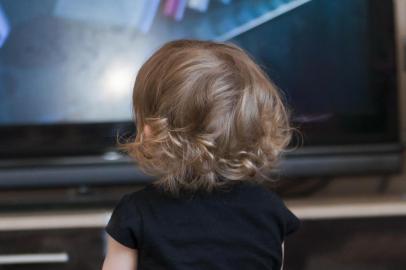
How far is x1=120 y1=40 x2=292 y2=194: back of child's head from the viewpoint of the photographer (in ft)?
3.20

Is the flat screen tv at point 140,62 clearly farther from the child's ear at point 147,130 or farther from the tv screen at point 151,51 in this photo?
Answer: the child's ear at point 147,130

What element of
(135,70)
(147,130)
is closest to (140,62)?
(135,70)

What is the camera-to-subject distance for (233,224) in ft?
3.22

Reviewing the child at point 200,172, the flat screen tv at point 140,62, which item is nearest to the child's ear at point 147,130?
the child at point 200,172

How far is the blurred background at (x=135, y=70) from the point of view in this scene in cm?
173

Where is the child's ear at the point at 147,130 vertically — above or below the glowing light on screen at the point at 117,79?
above

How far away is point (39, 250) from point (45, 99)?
398mm

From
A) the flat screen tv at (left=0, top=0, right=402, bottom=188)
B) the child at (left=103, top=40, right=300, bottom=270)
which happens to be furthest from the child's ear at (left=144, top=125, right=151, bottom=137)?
the flat screen tv at (left=0, top=0, right=402, bottom=188)

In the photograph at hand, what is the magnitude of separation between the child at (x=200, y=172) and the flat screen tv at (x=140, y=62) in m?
0.72

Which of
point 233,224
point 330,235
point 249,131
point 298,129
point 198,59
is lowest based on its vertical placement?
point 330,235

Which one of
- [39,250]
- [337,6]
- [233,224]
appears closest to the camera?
[233,224]

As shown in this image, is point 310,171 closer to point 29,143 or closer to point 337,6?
point 337,6

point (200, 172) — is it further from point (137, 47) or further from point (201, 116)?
point (137, 47)

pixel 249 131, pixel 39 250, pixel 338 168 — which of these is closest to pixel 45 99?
pixel 39 250
